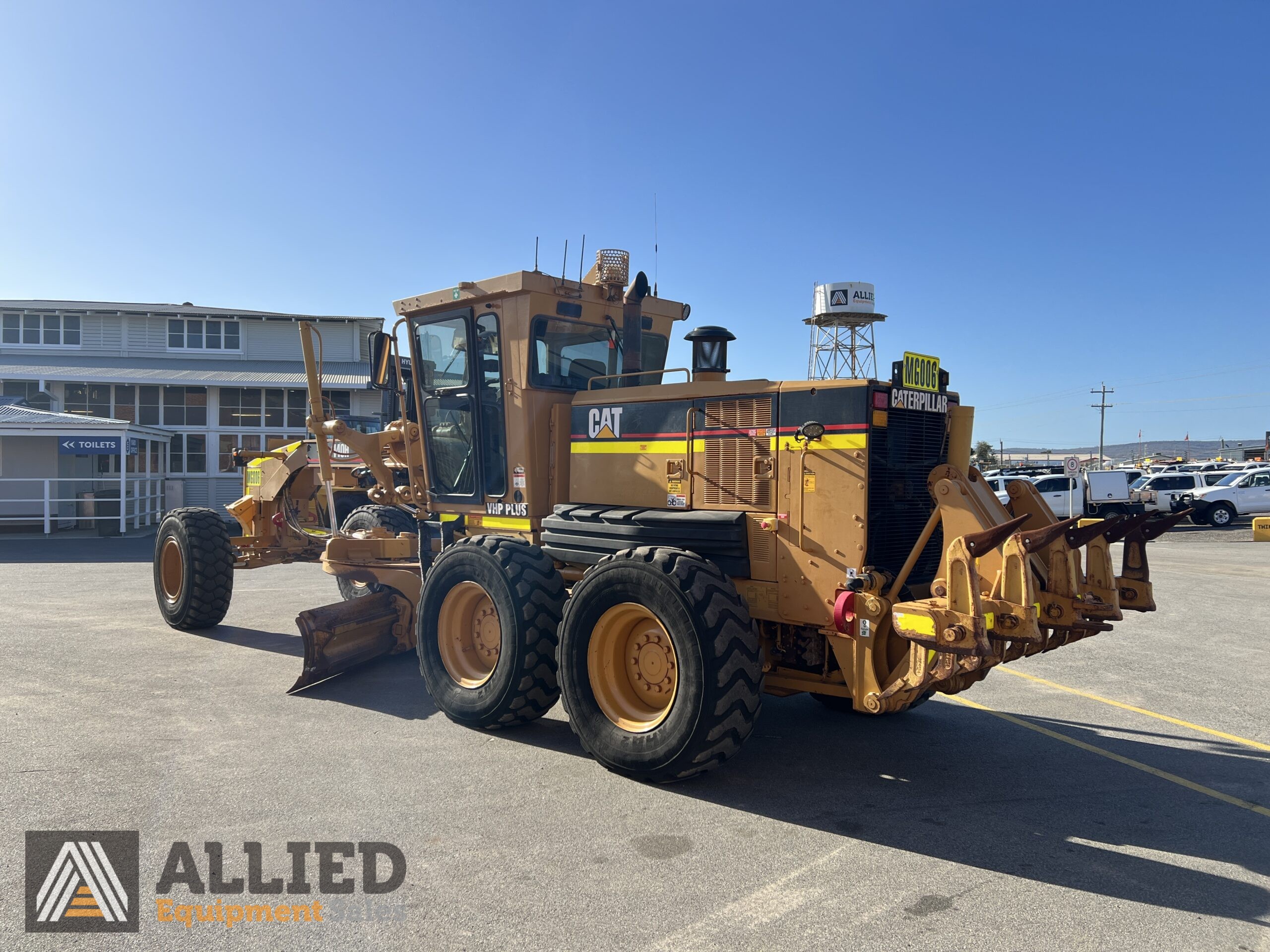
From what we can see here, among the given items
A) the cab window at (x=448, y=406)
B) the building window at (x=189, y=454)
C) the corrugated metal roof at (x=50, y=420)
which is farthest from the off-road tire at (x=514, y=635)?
the building window at (x=189, y=454)

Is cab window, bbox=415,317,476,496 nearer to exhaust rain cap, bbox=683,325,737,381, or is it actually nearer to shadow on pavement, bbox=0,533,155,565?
exhaust rain cap, bbox=683,325,737,381

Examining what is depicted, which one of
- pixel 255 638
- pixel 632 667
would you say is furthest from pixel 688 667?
pixel 255 638

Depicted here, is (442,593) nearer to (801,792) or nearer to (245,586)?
(801,792)

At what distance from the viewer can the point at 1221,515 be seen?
93.0ft

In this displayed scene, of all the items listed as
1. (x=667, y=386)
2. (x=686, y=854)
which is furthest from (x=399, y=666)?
(x=686, y=854)

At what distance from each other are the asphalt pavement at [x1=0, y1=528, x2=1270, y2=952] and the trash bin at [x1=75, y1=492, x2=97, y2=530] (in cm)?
1922

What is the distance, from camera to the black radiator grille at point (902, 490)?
201 inches

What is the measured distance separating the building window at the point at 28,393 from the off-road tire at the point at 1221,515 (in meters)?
37.8

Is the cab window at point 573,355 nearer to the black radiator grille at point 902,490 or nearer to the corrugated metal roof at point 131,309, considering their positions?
the black radiator grille at point 902,490

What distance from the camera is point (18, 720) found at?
6230 mm

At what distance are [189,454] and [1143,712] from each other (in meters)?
29.5

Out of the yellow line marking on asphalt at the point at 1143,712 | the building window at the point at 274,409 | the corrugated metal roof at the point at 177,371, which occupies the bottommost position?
the yellow line marking on asphalt at the point at 1143,712

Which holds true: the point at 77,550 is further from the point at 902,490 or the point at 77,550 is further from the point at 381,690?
the point at 902,490

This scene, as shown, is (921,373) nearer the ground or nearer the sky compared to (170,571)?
nearer the sky
